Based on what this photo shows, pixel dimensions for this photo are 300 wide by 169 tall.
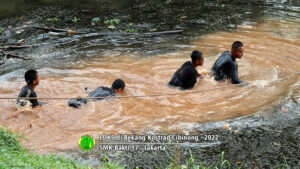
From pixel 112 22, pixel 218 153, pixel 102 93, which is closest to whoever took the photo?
pixel 218 153

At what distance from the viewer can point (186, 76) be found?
6816mm

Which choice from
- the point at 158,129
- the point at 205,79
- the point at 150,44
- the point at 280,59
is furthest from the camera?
the point at 150,44

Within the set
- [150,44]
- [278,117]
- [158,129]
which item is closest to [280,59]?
[278,117]

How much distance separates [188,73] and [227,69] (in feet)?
3.12

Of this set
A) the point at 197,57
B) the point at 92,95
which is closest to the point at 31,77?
the point at 92,95

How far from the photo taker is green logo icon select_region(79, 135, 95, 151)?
5.09 metres

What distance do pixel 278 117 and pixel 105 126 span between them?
132 inches

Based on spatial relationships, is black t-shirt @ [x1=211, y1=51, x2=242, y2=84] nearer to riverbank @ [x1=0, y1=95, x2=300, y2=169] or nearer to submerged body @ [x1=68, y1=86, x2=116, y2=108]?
riverbank @ [x1=0, y1=95, x2=300, y2=169]

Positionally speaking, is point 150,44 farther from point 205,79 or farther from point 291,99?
point 291,99

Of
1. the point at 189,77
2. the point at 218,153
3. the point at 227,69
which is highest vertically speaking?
the point at 227,69

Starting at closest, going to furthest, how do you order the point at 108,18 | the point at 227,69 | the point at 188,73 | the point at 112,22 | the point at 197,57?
the point at 197,57, the point at 188,73, the point at 227,69, the point at 112,22, the point at 108,18

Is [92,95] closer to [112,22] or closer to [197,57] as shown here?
[197,57]

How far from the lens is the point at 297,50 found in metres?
8.84

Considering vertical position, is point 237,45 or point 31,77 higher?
point 237,45
